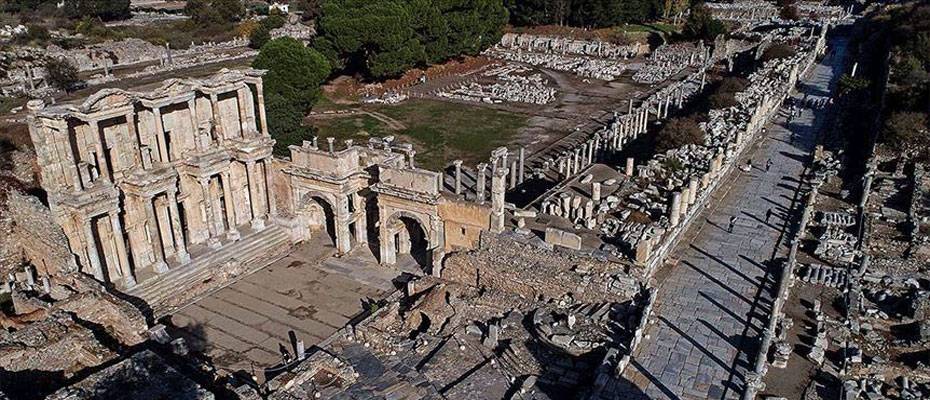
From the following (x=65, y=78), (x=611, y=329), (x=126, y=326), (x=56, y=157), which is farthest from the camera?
(x=65, y=78)

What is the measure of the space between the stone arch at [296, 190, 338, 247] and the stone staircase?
92 centimetres

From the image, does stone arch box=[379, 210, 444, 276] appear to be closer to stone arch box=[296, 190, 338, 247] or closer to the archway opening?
the archway opening

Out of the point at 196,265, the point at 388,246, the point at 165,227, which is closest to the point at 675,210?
the point at 388,246

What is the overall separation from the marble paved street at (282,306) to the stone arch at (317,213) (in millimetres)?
964

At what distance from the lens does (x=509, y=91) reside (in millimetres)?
55594

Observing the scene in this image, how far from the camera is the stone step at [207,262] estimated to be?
2348 centimetres

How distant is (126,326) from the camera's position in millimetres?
20062

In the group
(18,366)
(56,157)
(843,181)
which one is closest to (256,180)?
(56,157)

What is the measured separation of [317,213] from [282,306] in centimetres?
597

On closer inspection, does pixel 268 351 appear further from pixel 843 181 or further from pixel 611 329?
pixel 843 181

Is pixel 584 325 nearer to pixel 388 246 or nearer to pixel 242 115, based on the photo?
pixel 388 246

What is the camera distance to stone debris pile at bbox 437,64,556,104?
177 feet

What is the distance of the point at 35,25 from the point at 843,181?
70.0 m

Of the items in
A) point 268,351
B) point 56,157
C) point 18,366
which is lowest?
point 268,351
